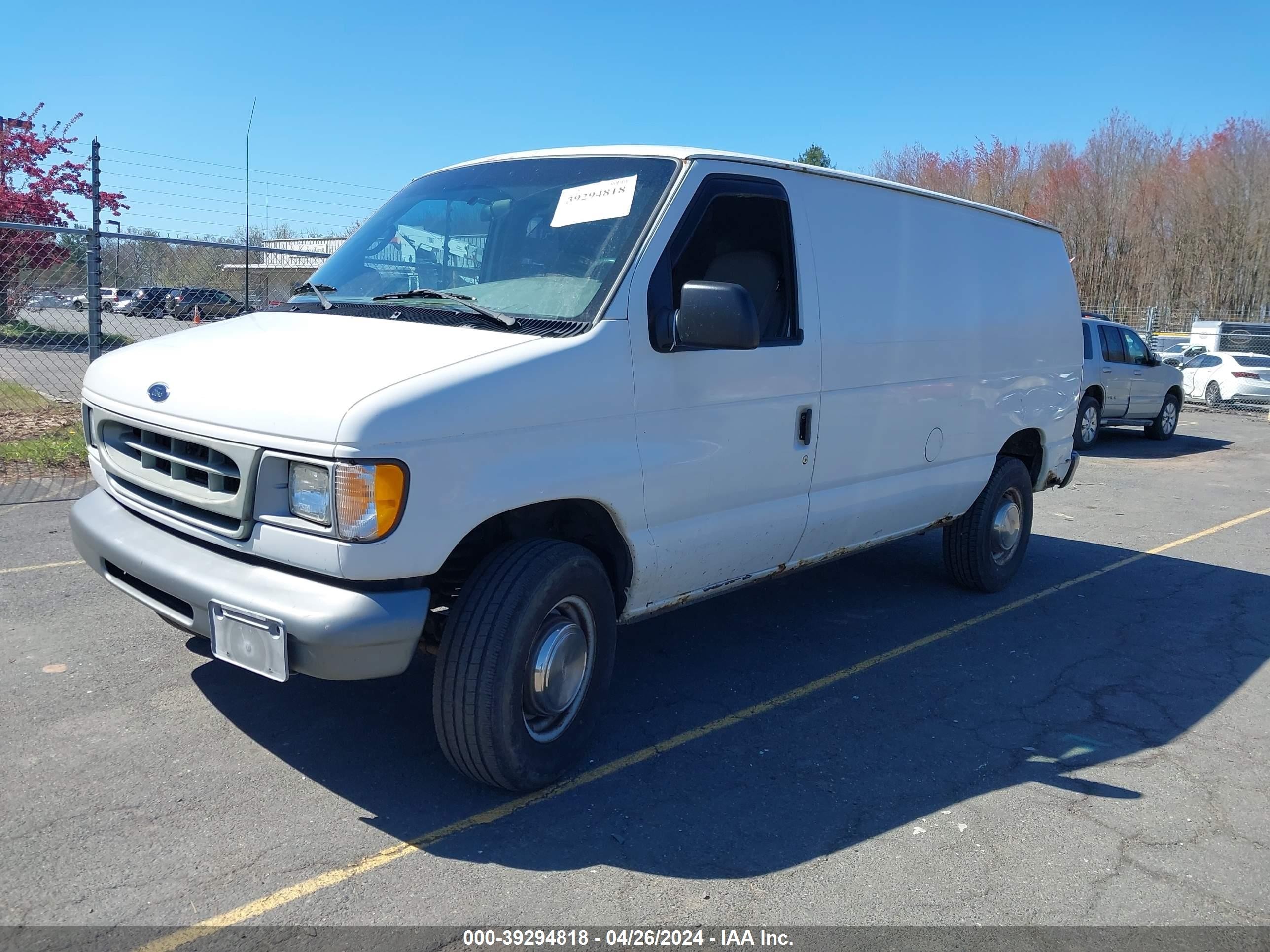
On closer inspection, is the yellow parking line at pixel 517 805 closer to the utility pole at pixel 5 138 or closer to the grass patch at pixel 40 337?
the grass patch at pixel 40 337

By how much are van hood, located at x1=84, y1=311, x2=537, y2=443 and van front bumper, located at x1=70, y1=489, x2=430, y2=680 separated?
44 cm

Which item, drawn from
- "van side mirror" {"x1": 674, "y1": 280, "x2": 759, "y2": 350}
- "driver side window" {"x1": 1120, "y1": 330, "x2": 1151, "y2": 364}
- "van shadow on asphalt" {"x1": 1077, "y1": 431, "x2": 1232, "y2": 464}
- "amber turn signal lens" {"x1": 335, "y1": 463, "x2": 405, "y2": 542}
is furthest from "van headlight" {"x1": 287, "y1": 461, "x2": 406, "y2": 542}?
"driver side window" {"x1": 1120, "y1": 330, "x2": 1151, "y2": 364}

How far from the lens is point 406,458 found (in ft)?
9.82

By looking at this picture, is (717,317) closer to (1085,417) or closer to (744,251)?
(744,251)

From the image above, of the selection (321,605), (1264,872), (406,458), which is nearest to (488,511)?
(406,458)

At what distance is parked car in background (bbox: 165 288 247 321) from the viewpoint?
9.90 m

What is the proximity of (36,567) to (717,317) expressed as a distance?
14.6ft

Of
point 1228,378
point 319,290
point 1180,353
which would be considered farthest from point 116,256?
point 1180,353

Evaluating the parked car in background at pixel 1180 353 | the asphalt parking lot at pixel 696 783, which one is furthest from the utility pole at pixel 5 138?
the parked car in background at pixel 1180 353

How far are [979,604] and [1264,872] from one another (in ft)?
9.64

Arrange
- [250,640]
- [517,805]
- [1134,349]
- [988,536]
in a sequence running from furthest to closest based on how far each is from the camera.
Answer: [1134,349] → [988,536] → [517,805] → [250,640]

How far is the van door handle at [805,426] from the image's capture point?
14.5ft

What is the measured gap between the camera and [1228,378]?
22141mm

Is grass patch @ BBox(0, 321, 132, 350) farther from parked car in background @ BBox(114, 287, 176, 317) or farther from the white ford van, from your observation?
the white ford van
